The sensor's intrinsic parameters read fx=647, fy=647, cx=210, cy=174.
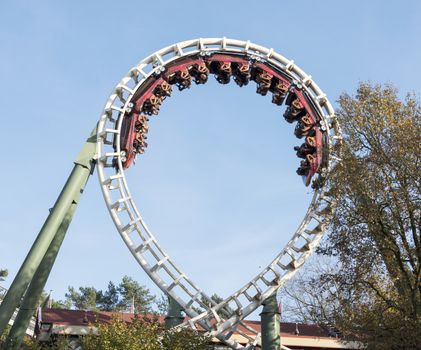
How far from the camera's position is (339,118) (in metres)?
19.7

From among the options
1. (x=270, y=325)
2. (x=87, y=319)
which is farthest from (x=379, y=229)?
(x=87, y=319)

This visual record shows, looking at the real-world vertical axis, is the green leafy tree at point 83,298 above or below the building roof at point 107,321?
above

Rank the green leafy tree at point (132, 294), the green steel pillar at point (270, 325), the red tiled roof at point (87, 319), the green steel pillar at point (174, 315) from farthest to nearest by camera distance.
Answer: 1. the green leafy tree at point (132, 294)
2. the red tiled roof at point (87, 319)
3. the green steel pillar at point (174, 315)
4. the green steel pillar at point (270, 325)

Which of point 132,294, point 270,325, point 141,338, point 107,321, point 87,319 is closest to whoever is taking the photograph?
point 141,338

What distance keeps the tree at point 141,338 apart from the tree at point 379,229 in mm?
4250

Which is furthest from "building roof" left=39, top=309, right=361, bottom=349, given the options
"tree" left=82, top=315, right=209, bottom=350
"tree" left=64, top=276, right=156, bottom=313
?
"tree" left=64, top=276, right=156, bottom=313

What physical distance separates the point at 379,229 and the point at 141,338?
22.6 feet

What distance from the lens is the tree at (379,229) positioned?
16703 millimetres

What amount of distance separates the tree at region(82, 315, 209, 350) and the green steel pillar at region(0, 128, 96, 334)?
2.77 meters

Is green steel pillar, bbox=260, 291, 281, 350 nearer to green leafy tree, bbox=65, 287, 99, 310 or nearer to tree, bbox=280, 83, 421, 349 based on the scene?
tree, bbox=280, 83, 421, 349

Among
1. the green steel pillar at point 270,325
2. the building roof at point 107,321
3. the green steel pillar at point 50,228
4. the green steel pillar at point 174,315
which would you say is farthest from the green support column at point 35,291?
the green steel pillar at point 270,325

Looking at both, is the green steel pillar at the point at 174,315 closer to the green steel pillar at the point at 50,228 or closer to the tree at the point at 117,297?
the green steel pillar at the point at 50,228

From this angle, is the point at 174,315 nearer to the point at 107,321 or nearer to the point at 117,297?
the point at 107,321

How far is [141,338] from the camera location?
1702cm
